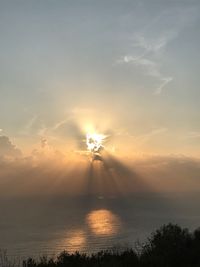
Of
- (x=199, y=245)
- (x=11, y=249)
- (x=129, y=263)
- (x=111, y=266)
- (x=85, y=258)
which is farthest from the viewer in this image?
(x=11, y=249)

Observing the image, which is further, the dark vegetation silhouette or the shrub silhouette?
the shrub silhouette

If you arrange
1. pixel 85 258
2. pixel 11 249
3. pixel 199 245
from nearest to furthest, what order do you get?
pixel 85 258 < pixel 199 245 < pixel 11 249

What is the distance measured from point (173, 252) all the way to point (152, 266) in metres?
2.54

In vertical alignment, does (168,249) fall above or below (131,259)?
above

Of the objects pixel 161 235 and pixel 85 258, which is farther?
pixel 161 235

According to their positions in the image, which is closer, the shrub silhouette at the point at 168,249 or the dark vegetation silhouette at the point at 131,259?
the dark vegetation silhouette at the point at 131,259

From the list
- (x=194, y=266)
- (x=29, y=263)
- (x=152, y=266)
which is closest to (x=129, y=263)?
(x=152, y=266)

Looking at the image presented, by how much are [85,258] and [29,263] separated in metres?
1.96

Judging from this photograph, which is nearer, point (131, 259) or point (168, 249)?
point (131, 259)

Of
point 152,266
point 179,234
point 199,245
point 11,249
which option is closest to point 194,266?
point 152,266

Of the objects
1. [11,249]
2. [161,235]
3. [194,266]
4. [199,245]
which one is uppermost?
[11,249]

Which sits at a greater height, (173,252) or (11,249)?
(11,249)

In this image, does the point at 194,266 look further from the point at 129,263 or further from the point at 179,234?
the point at 179,234

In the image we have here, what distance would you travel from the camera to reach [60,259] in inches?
555
